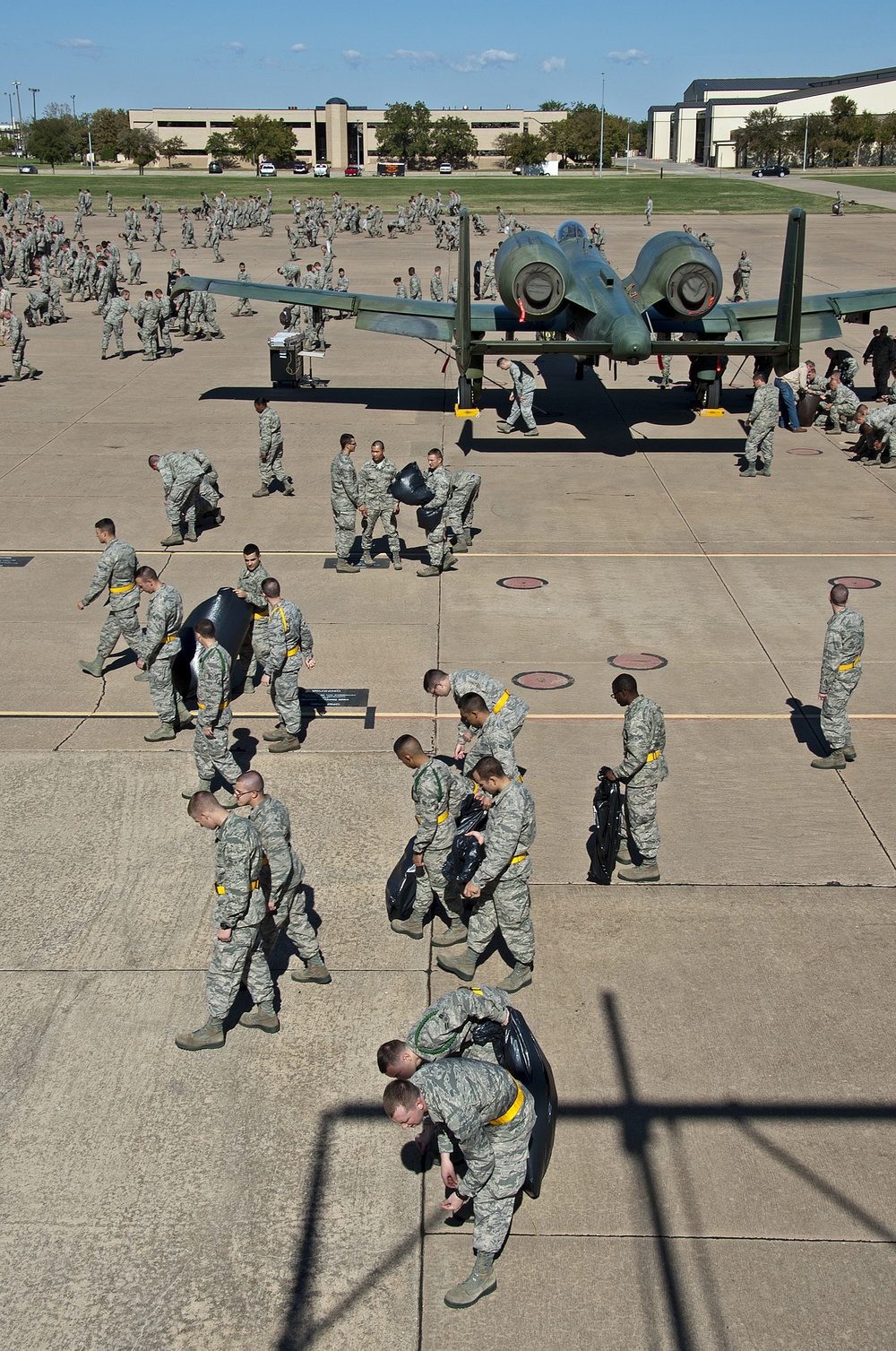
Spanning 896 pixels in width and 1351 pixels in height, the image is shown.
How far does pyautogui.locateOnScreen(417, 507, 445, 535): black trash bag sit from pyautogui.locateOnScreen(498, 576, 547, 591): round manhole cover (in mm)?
1110

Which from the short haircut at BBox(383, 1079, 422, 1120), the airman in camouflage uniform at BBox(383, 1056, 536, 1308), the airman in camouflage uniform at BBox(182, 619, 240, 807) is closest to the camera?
the short haircut at BBox(383, 1079, 422, 1120)

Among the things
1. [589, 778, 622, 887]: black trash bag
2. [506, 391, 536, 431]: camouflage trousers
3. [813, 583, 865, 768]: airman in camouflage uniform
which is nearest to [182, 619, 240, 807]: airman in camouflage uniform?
[589, 778, 622, 887]: black trash bag

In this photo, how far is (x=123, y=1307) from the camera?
5.33 metres

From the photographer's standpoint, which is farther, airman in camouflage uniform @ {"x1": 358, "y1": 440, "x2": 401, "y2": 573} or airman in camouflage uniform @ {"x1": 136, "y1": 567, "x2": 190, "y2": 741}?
airman in camouflage uniform @ {"x1": 358, "y1": 440, "x2": 401, "y2": 573}

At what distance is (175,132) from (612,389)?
153m

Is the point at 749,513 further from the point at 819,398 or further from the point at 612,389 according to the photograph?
the point at 612,389

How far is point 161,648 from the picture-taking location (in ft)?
35.8

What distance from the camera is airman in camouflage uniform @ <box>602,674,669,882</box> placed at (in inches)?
340

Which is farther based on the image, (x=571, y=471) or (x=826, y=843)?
(x=571, y=471)

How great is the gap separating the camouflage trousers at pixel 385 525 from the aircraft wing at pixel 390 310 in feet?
29.2

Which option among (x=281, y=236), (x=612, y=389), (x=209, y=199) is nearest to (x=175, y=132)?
(x=209, y=199)

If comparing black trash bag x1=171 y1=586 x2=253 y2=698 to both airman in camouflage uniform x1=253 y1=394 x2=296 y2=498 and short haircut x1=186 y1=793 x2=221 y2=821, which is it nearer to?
short haircut x1=186 y1=793 x2=221 y2=821

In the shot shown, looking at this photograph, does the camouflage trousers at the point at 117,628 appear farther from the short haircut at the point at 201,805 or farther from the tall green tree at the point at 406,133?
the tall green tree at the point at 406,133

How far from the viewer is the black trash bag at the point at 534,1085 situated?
576 cm
